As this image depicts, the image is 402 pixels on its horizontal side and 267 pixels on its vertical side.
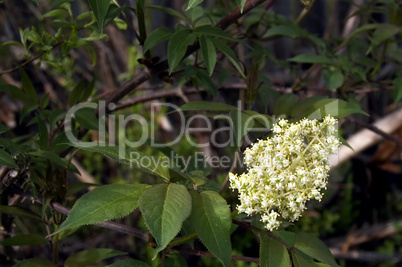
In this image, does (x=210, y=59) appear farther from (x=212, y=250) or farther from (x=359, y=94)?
(x=359, y=94)

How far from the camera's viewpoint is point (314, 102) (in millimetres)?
955

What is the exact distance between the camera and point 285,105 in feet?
3.28

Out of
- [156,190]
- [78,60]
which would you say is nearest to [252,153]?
[156,190]

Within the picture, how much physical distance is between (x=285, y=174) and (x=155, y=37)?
417mm

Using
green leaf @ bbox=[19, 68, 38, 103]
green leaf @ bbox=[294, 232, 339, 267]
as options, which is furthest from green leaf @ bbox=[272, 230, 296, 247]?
green leaf @ bbox=[19, 68, 38, 103]

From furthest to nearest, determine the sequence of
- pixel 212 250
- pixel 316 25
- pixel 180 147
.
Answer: pixel 316 25
pixel 180 147
pixel 212 250

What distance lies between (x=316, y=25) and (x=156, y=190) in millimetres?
2663

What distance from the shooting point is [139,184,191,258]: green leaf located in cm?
67

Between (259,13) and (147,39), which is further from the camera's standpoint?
(259,13)

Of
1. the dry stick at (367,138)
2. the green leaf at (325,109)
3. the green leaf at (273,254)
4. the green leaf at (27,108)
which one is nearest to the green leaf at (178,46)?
the green leaf at (325,109)

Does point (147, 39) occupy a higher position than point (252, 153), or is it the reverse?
point (147, 39)

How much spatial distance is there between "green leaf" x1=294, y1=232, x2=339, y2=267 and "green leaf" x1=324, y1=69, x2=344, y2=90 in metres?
0.56

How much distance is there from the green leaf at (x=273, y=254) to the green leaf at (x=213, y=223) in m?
0.06

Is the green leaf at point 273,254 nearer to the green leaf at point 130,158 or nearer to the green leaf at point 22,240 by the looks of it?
the green leaf at point 130,158
